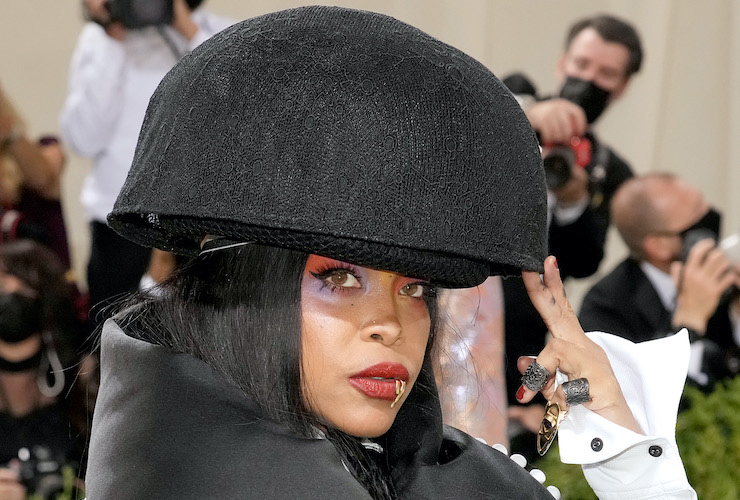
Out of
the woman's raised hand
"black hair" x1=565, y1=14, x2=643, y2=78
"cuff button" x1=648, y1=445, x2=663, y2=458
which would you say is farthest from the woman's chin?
"black hair" x1=565, y1=14, x2=643, y2=78

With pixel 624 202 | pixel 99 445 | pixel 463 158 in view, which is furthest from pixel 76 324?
pixel 463 158

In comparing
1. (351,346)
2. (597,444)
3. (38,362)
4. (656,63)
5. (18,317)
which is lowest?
(38,362)

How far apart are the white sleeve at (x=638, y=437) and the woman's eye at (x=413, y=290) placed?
30cm

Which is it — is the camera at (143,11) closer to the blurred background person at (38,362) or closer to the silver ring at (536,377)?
the blurred background person at (38,362)

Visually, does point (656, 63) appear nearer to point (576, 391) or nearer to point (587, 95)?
point (587, 95)

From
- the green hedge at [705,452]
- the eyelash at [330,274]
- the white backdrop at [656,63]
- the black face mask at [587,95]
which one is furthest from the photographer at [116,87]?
the eyelash at [330,274]

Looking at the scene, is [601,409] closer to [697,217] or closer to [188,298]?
[188,298]

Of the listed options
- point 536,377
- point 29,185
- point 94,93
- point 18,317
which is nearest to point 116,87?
point 94,93

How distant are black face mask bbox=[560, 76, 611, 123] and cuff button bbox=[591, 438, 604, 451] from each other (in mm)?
1979

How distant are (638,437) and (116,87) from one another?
202 centimetres

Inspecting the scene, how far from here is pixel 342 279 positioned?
1237mm

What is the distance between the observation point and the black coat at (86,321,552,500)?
3.70 feet

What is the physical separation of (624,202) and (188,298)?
7.21ft

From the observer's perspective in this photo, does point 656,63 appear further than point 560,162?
Yes
